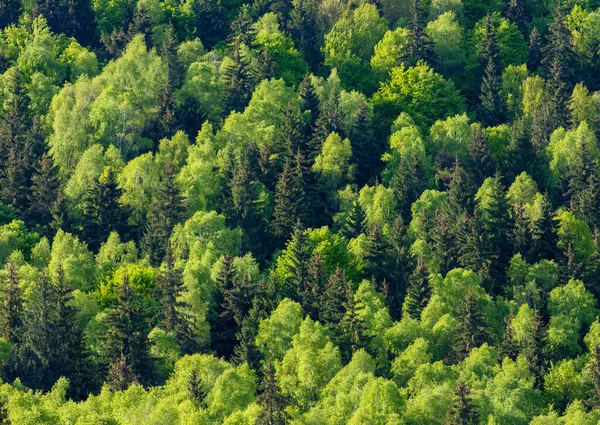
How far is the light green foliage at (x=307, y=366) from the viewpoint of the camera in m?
171

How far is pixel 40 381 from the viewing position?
17800 centimetres

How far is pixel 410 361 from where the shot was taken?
176375mm

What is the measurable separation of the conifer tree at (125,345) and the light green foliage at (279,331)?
1107 centimetres

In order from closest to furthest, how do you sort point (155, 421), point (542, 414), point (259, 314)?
point (155, 421) < point (542, 414) < point (259, 314)

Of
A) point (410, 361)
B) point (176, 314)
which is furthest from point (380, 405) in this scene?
point (176, 314)

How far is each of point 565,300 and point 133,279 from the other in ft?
141

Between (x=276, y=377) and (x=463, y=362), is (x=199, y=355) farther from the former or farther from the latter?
(x=463, y=362)

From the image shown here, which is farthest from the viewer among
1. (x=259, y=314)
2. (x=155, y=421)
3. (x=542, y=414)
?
(x=259, y=314)

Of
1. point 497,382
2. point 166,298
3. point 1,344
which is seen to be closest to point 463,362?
point 497,382

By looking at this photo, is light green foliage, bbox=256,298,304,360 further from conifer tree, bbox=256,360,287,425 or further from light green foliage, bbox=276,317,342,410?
conifer tree, bbox=256,360,287,425

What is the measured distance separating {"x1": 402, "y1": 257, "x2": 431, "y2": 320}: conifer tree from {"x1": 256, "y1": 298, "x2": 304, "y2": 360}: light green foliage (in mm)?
12080

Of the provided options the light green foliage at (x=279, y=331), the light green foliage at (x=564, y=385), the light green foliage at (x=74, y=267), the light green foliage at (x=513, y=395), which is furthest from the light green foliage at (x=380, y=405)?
the light green foliage at (x=74, y=267)

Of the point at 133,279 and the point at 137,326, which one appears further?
the point at 133,279

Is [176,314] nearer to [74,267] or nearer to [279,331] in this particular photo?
A: [279,331]
